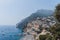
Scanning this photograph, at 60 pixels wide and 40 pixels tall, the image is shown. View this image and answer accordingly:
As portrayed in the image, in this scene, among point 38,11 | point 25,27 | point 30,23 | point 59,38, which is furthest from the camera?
point 25,27

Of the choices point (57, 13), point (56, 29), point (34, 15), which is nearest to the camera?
point (56, 29)

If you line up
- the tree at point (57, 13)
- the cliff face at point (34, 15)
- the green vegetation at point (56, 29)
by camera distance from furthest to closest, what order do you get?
the cliff face at point (34, 15)
the tree at point (57, 13)
the green vegetation at point (56, 29)

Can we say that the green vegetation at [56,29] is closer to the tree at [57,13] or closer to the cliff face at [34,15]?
the tree at [57,13]

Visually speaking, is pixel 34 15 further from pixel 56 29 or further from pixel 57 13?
pixel 56 29

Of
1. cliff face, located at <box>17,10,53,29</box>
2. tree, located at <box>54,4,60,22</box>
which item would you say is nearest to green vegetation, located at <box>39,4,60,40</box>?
tree, located at <box>54,4,60,22</box>

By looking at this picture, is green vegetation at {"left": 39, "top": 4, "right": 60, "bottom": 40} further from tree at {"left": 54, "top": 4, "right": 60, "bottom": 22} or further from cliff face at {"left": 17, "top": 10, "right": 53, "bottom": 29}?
cliff face at {"left": 17, "top": 10, "right": 53, "bottom": 29}

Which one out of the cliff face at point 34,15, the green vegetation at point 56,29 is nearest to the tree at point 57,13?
the green vegetation at point 56,29

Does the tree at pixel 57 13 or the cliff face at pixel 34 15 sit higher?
the cliff face at pixel 34 15

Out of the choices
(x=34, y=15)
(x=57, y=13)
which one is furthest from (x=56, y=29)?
(x=34, y=15)

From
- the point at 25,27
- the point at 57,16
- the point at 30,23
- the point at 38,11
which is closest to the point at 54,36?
the point at 57,16

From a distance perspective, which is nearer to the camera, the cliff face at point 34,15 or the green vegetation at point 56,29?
the green vegetation at point 56,29

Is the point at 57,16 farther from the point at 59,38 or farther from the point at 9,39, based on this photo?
the point at 9,39
